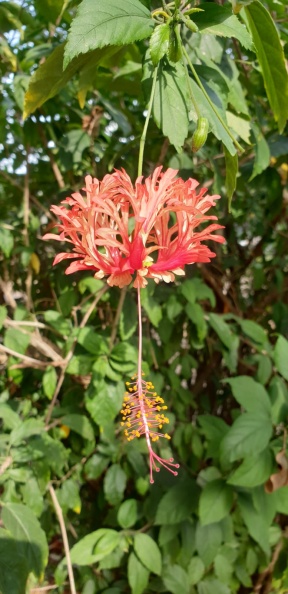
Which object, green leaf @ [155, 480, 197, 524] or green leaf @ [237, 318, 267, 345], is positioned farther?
green leaf @ [237, 318, 267, 345]

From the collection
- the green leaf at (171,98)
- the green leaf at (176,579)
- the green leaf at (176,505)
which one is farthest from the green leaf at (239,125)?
the green leaf at (176,579)

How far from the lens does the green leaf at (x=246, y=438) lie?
938 mm

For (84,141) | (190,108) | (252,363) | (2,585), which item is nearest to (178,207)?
(190,108)

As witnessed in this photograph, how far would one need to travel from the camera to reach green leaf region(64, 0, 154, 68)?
1.50 ft

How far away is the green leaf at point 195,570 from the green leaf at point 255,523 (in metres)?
0.19

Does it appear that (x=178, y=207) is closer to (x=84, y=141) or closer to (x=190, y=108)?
(x=190, y=108)

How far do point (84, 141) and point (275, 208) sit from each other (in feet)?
1.73

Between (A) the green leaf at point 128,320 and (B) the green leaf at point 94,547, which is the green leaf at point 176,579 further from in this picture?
(A) the green leaf at point 128,320

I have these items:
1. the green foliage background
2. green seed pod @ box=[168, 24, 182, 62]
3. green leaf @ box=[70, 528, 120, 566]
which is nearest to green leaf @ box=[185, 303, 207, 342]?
the green foliage background

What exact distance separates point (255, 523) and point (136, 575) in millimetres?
240

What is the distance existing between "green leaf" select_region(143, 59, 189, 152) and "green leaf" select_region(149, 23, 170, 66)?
0.19 ft

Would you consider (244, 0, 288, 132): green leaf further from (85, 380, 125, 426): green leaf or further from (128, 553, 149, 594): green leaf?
(128, 553, 149, 594): green leaf

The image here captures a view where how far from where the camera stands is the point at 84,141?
1130mm

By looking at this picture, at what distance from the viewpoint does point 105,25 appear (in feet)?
1.57
